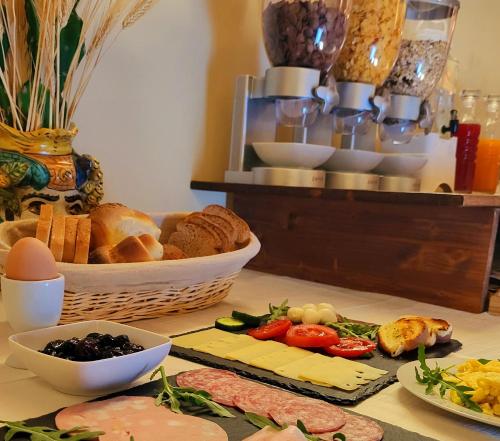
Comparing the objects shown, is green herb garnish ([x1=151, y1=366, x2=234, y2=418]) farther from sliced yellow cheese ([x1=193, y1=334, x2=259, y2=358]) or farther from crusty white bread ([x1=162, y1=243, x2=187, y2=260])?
crusty white bread ([x1=162, y1=243, x2=187, y2=260])

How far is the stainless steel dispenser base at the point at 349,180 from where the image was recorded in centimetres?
164

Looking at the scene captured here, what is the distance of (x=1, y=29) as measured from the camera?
1037 millimetres

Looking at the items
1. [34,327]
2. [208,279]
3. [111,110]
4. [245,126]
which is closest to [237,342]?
[208,279]

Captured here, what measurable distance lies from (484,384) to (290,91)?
884mm

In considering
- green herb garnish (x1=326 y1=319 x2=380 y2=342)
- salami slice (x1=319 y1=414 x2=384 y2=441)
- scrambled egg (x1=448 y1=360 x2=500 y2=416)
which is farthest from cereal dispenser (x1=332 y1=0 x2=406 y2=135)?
salami slice (x1=319 y1=414 x2=384 y2=441)

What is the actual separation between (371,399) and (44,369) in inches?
14.0

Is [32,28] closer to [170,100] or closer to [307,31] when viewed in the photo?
[170,100]

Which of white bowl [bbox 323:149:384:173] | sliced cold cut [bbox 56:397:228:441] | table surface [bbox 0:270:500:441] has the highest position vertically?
white bowl [bbox 323:149:384:173]

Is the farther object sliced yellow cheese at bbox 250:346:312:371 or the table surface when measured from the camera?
sliced yellow cheese at bbox 250:346:312:371

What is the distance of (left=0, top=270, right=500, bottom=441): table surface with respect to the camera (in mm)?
606

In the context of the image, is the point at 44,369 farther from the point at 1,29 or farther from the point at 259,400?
the point at 1,29

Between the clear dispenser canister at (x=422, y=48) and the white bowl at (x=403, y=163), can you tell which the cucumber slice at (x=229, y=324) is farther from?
the white bowl at (x=403, y=163)

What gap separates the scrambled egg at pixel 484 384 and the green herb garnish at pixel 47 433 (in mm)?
379

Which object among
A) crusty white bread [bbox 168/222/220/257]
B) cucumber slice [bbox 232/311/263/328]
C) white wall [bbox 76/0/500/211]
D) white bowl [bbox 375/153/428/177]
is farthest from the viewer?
white bowl [bbox 375/153/428/177]
